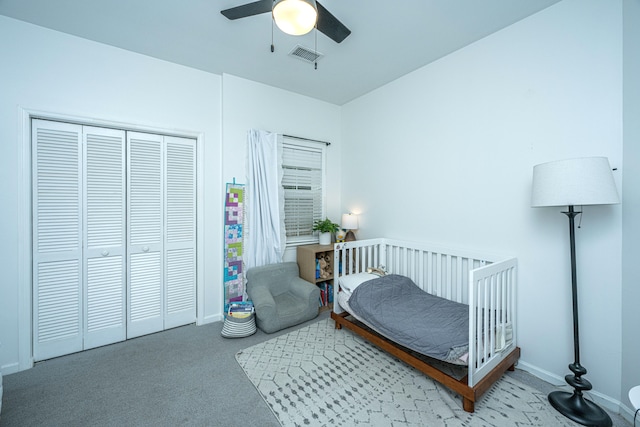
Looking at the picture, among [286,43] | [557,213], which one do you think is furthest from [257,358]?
[286,43]

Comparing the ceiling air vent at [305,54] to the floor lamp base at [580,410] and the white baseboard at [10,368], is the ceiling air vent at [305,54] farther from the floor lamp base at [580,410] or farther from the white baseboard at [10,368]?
the white baseboard at [10,368]

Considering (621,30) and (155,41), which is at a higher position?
(155,41)

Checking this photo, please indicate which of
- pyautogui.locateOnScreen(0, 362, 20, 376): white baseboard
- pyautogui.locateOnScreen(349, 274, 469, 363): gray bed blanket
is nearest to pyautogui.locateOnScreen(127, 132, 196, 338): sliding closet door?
pyautogui.locateOnScreen(0, 362, 20, 376): white baseboard

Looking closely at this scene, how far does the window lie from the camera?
134 inches

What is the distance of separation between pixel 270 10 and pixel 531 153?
82.5 inches

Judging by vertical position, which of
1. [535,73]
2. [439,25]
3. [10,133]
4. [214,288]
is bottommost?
[214,288]

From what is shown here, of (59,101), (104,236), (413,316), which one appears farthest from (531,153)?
(59,101)

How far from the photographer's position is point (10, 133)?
2020 millimetres

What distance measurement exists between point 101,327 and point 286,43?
3.07 m

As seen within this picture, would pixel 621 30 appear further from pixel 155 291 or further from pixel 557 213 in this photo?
pixel 155 291

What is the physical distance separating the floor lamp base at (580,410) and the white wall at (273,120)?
267cm

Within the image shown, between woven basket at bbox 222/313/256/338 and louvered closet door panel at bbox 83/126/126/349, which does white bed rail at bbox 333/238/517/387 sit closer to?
woven basket at bbox 222/313/256/338

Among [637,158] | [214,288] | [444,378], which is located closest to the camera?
[637,158]

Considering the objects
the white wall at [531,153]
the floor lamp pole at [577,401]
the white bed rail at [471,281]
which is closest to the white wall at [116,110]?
the white bed rail at [471,281]
